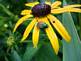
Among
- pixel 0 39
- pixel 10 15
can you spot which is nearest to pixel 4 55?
pixel 0 39

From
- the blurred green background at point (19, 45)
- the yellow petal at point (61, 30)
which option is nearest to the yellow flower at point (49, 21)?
the yellow petal at point (61, 30)

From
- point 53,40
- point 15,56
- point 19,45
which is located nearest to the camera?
point 53,40

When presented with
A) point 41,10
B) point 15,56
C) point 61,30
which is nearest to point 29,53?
point 15,56

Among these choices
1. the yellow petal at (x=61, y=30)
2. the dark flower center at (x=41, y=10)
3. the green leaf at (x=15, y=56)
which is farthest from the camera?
the green leaf at (x=15, y=56)

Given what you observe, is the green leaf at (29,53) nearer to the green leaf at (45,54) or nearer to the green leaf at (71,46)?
the green leaf at (45,54)

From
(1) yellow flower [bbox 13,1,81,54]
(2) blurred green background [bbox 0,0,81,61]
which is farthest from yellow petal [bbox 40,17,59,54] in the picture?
(2) blurred green background [bbox 0,0,81,61]

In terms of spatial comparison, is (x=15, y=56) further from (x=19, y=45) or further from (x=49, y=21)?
(x=49, y=21)

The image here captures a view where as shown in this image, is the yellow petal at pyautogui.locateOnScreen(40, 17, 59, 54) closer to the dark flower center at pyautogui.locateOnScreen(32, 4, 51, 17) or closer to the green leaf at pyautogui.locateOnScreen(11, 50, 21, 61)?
the dark flower center at pyautogui.locateOnScreen(32, 4, 51, 17)

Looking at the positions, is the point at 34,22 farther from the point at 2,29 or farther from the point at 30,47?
the point at 2,29
